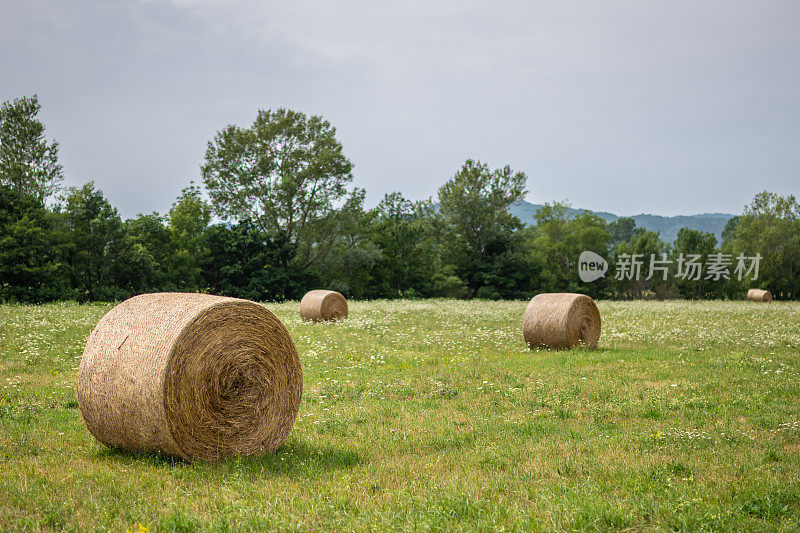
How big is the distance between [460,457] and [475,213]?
5949 centimetres

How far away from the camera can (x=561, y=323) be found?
16859mm

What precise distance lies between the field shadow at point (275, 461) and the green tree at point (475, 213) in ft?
189

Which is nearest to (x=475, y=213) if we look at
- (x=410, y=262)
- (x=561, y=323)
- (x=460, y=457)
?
(x=410, y=262)

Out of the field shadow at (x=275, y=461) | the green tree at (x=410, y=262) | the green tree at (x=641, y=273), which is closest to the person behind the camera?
the field shadow at (x=275, y=461)

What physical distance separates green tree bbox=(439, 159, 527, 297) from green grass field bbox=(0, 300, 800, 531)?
50.9 m

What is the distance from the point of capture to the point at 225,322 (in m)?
7.26

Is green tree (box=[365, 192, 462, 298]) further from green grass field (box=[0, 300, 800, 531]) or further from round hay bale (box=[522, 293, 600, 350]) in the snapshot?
green grass field (box=[0, 300, 800, 531])

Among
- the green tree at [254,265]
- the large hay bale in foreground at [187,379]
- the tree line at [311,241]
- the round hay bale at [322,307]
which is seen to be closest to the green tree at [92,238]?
the tree line at [311,241]

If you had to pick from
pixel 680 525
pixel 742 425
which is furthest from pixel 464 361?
pixel 680 525

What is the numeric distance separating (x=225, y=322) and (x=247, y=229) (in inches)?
1845

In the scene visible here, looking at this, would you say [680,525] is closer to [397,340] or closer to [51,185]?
[397,340]

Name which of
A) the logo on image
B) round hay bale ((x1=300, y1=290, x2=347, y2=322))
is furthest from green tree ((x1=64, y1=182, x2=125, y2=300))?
the logo on image

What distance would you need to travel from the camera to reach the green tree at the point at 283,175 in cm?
5197
